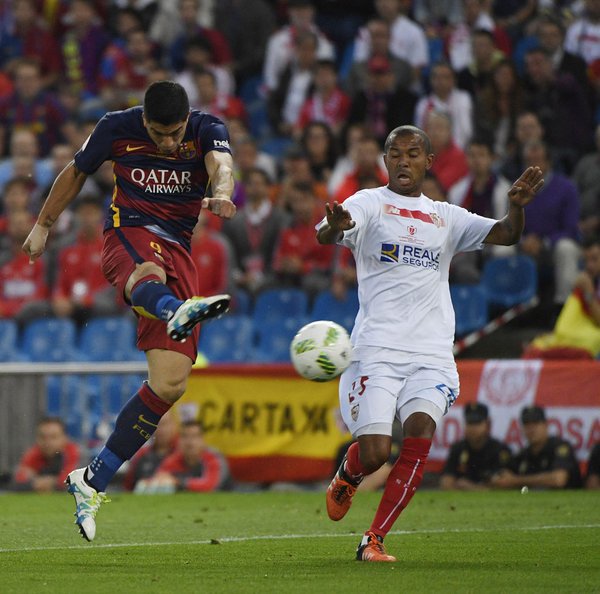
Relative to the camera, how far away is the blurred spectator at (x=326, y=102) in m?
19.0

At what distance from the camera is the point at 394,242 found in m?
8.60

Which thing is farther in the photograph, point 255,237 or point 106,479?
point 255,237

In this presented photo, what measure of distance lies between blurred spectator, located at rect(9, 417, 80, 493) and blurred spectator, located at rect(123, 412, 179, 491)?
0.59 m

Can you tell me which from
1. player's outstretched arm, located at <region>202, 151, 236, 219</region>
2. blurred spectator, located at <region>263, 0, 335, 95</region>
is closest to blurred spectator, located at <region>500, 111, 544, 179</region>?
blurred spectator, located at <region>263, 0, 335, 95</region>

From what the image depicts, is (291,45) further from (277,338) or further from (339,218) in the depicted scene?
(339,218)

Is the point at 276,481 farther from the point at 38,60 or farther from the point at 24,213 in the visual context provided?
the point at 38,60

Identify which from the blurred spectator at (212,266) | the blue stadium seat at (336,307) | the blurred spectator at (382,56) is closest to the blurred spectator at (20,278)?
the blurred spectator at (212,266)

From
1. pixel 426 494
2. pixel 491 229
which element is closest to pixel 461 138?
pixel 426 494

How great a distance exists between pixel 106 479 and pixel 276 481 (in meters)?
6.41

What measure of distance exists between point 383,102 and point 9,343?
560 centimetres

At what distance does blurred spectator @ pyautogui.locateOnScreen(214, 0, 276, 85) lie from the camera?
2138 centimetres

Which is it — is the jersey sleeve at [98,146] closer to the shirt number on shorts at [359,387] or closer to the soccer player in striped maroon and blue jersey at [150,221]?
the soccer player in striped maroon and blue jersey at [150,221]

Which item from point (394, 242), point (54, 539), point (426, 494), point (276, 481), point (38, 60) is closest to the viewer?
point (394, 242)

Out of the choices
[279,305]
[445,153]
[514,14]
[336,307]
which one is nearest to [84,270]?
[279,305]
